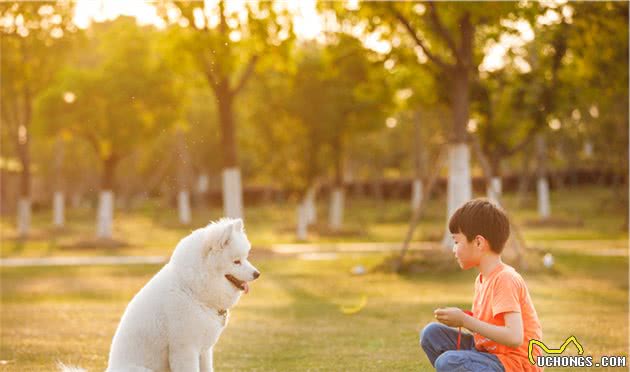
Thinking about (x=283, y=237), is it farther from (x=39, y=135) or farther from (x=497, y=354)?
(x=497, y=354)

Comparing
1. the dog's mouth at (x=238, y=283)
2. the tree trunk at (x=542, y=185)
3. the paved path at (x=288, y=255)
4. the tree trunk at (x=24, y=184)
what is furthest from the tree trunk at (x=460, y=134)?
the tree trunk at (x=24, y=184)

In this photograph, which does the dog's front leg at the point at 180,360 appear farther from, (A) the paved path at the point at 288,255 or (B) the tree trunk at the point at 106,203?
(B) the tree trunk at the point at 106,203

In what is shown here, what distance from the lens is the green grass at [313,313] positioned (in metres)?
10.9

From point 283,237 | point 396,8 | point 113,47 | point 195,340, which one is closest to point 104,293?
point 396,8

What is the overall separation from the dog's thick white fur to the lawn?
3.34 metres

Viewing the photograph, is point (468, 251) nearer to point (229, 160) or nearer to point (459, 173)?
point (459, 173)

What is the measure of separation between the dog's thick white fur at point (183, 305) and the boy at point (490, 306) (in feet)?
4.51

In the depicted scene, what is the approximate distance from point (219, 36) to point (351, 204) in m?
44.0

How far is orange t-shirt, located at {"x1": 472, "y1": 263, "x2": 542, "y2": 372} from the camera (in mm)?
5988

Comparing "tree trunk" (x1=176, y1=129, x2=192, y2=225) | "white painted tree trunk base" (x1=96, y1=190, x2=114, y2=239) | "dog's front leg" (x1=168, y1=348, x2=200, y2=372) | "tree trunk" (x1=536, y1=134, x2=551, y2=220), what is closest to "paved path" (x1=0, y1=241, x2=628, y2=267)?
"white painted tree trunk base" (x1=96, y1=190, x2=114, y2=239)

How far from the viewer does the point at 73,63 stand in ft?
155

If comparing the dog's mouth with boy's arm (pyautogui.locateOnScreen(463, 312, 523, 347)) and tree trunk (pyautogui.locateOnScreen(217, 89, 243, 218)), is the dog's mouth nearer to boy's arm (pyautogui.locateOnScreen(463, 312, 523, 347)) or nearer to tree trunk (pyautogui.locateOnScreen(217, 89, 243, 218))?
boy's arm (pyautogui.locateOnScreen(463, 312, 523, 347))

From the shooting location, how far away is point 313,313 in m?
16.0

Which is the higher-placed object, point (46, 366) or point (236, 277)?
point (236, 277)
